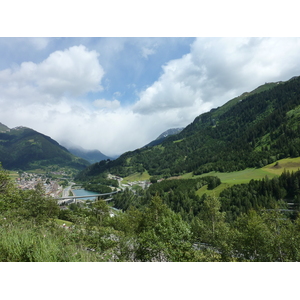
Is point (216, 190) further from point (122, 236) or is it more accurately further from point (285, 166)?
point (122, 236)

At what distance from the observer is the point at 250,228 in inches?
771

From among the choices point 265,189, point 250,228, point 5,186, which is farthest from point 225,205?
point 5,186

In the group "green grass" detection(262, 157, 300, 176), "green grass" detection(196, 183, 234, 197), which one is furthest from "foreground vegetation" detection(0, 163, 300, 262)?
"green grass" detection(262, 157, 300, 176)

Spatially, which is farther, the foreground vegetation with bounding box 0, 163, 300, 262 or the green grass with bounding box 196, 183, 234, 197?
the green grass with bounding box 196, 183, 234, 197

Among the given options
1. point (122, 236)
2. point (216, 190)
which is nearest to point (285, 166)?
point (216, 190)

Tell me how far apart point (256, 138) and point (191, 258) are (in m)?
187

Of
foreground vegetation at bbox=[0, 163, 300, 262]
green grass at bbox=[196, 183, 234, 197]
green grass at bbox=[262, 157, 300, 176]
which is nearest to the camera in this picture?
foreground vegetation at bbox=[0, 163, 300, 262]

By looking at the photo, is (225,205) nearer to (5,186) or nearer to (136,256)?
(136,256)

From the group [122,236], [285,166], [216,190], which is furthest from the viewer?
[285,166]

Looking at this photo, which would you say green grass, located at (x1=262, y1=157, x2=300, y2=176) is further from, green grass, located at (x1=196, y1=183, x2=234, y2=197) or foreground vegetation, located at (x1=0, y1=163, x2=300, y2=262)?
foreground vegetation, located at (x1=0, y1=163, x2=300, y2=262)

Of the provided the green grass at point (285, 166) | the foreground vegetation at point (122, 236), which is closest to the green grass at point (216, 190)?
the green grass at point (285, 166)

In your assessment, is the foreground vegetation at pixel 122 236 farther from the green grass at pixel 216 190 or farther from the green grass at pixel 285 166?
the green grass at pixel 285 166

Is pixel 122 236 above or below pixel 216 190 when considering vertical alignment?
above

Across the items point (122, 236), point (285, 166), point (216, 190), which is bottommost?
point (216, 190)
